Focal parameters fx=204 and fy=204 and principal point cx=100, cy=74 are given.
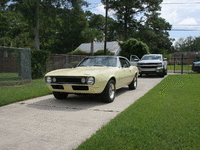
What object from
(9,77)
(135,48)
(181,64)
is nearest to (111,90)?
(9,77)

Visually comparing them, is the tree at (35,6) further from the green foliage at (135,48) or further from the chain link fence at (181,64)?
the chain link fence at (181,64)

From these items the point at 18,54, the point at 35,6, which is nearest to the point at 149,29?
the point at 35,6

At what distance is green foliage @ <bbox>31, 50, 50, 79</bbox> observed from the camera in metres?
12.9

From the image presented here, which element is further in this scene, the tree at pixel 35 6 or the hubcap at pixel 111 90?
the tree at pixel 35 6

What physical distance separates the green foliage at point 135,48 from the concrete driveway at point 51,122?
21.1 meters

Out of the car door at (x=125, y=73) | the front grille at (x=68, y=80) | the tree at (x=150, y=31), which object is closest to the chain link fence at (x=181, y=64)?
the tree at (x=150, y=31)

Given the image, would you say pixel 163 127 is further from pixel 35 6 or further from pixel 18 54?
pixel 35 6

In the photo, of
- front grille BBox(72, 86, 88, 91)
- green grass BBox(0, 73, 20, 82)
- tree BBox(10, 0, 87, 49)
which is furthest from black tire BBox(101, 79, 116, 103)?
tree BBox(10, 0, 87, 49)

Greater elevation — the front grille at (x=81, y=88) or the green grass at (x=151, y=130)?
the front grille at (x=81, y=88)

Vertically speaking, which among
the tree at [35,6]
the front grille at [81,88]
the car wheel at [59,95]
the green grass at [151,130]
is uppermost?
the tree at [35,6]

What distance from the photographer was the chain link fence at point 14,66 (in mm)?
9402

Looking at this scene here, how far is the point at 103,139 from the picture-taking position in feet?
11.0

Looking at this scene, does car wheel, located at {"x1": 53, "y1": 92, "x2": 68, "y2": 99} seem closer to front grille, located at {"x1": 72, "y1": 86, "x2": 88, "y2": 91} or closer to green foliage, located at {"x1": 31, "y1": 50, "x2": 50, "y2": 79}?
front grille, located at {"x1": 72, "y1": 86, "x2": 88, "y2": 91}

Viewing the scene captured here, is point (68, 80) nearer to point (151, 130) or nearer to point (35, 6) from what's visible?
point (151, 130)
